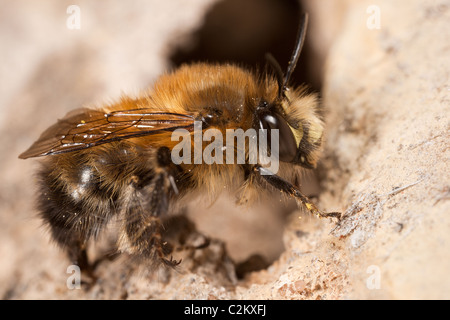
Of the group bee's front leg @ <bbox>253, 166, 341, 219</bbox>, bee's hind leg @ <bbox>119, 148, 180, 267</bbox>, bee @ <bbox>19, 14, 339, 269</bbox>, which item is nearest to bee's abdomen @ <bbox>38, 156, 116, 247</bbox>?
bee @ <bbox>19, 14, 339, 269</bbox>

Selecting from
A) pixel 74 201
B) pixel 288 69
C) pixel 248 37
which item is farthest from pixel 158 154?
pixel 248 37

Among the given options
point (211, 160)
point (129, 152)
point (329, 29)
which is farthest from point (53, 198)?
point (329, 29)

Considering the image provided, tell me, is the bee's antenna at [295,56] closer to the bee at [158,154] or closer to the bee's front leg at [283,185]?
the bee at [158,154]

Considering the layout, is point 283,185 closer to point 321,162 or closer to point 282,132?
point 282,132

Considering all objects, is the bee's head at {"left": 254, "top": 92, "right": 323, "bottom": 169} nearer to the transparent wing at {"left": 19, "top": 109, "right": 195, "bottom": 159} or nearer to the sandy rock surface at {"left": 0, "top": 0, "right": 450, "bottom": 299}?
the sandy rock surface at {"left": 0, "top": 0, "right": 450, "bottom": 299}
